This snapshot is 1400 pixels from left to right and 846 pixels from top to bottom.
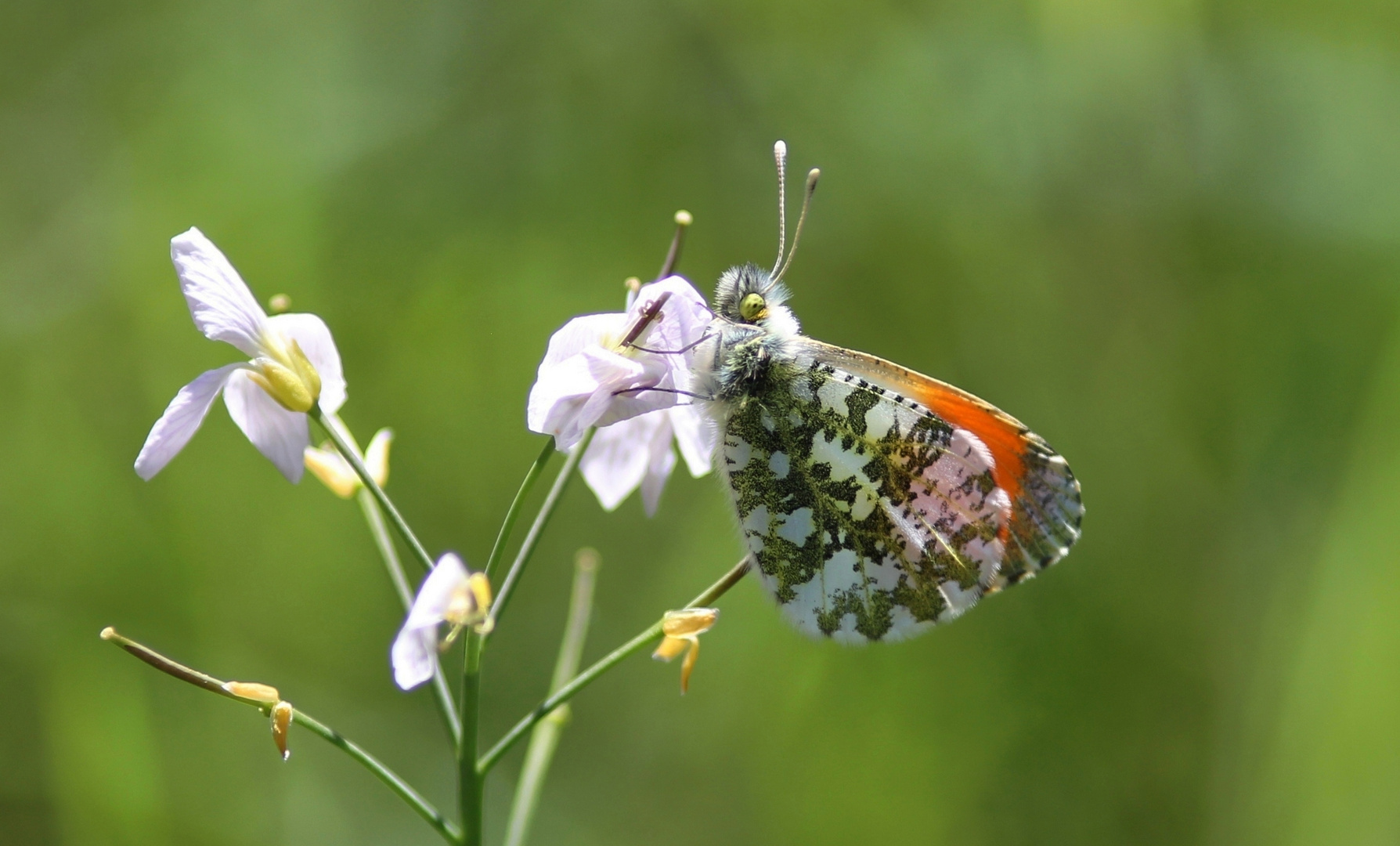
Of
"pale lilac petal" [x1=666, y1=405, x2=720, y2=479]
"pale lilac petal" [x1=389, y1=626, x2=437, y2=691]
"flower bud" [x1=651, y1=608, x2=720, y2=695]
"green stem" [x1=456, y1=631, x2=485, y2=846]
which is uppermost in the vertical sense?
"pale lilac petal" [x1=666, y1=405, x2=720, y2=479]

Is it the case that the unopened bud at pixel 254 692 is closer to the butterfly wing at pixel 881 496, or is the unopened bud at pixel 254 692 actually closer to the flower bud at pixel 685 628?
the flower bud at pixel 685 628

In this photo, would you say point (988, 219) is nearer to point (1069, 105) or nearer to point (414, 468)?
point (1069, 105)

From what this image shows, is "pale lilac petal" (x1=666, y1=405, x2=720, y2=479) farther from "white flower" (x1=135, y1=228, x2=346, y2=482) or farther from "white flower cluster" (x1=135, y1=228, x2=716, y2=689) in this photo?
"white flower" (x1=135, y1=228, x2=346, y2=482)

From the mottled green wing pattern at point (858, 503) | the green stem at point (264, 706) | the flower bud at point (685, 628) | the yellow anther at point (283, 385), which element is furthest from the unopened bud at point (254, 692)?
the mottled green wing pattern at point (858, 503)

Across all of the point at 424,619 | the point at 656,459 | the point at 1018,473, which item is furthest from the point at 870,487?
the point at 424,619

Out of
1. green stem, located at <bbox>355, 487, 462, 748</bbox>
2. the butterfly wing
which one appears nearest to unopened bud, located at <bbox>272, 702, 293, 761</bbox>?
green stem, located at <bbox>355, 487, 462, 748</bbox>
